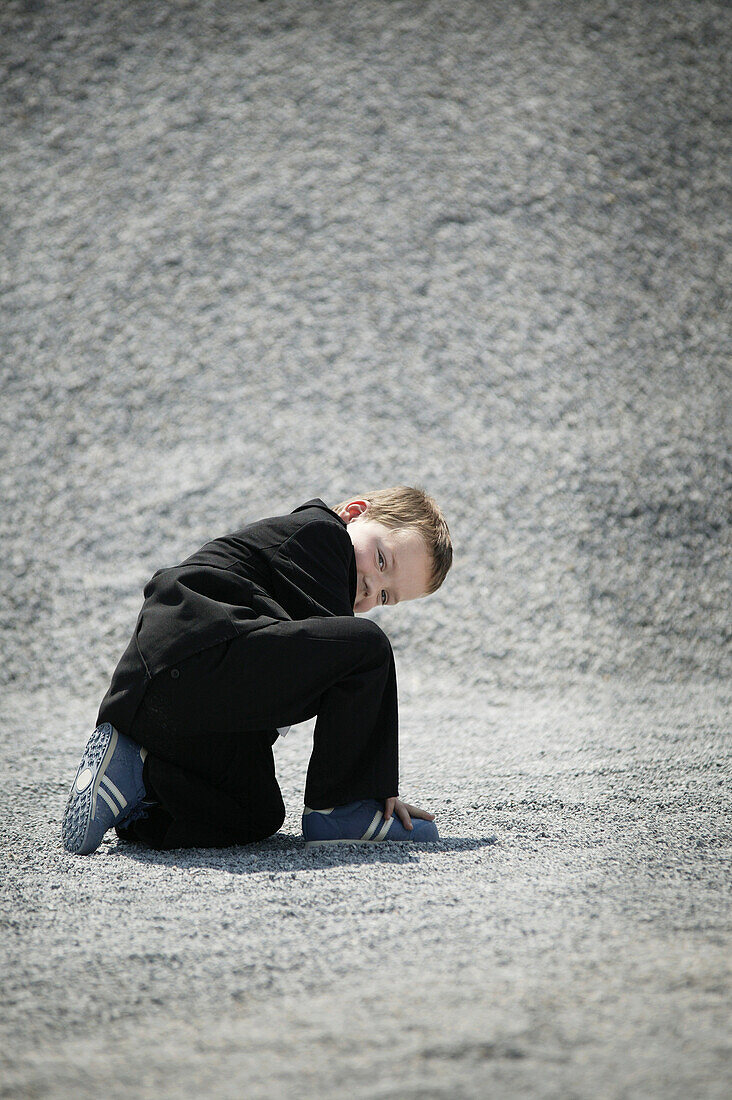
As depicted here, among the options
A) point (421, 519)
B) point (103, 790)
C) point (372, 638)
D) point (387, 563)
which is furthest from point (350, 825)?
point (421, 519)

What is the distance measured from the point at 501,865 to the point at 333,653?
469 mm

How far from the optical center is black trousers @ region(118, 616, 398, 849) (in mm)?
1623

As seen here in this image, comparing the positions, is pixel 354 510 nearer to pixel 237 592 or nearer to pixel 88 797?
pixel 237 592

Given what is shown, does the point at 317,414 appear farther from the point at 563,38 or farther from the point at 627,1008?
the point at 627,1008

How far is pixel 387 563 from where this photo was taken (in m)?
1.95

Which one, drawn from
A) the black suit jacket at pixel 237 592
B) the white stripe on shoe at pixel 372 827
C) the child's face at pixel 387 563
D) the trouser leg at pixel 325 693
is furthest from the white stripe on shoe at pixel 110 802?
the child's face at pixel 387 563

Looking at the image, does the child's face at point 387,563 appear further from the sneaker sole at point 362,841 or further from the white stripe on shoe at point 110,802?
the white stripe on shoe at point 110,802

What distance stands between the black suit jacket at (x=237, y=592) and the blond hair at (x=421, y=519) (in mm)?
164

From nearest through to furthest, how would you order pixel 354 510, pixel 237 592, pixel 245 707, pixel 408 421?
pixel 245 707 → pixel 237 592 → pixel 354 510 → pixel 408 421

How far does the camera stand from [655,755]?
8.25ft

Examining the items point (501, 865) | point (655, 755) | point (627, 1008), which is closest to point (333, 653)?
point (501, 865)

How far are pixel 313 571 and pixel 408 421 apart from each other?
9.24 ft

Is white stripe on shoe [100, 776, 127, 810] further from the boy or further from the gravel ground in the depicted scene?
the gravel ground

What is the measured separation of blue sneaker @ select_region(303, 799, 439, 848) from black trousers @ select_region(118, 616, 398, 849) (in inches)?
1.1
